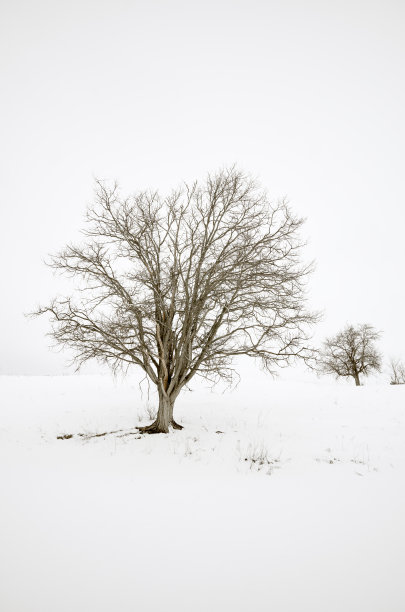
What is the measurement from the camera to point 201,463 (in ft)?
22.0

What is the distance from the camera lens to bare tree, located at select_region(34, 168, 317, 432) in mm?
9398

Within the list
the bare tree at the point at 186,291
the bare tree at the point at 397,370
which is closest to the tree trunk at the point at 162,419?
the bare tree at the point at 186,291

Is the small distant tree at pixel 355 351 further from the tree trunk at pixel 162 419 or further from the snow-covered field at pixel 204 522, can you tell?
the tree trunk at pixel 162 419

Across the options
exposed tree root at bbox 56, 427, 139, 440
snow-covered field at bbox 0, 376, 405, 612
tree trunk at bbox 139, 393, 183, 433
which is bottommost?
snow-covered field at bbox 0, 376, 405, 612

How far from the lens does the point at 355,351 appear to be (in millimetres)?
30703

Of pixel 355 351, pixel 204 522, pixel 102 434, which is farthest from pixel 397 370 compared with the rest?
pixel 204 522

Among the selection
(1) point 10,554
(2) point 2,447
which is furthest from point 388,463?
(2) point 2,447

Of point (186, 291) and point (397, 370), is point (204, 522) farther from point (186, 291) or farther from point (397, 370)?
point (397, 370)

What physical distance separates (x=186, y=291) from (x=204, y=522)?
626cm

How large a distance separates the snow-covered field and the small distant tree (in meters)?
23.2

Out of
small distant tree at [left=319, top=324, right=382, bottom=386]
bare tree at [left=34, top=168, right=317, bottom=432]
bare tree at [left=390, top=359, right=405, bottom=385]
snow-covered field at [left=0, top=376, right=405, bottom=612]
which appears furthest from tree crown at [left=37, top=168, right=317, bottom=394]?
bare tree at [left=390, top=359, right=405, bottom=385]

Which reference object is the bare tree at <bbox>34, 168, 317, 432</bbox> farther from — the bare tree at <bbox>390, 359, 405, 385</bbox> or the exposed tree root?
the bare tree at <bbox>390, 359, 405, 385</bbox>

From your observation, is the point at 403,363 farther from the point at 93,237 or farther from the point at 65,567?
the point at 65,567

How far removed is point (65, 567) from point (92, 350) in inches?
265
